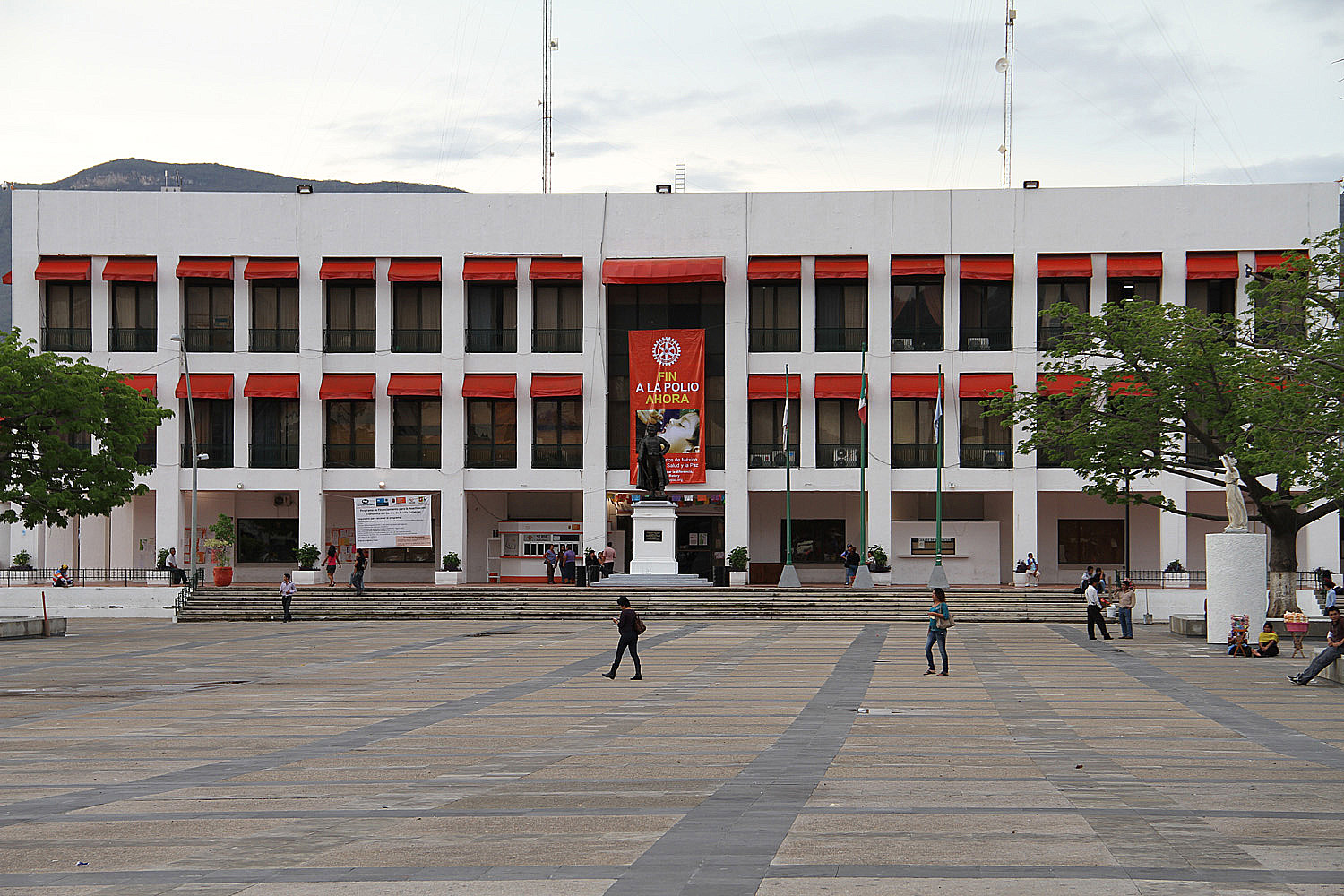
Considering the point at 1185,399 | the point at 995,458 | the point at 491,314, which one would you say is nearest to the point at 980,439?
the point at 995,458

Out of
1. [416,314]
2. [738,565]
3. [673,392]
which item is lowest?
[738,565]

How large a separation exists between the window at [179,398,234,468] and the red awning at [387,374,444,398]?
7.21 metres

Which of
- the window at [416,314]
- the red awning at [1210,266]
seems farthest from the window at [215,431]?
the red awning at [1210,266]

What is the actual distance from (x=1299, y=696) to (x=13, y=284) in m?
52.0

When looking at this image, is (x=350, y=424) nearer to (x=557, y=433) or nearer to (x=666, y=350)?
(x=557, y=433)

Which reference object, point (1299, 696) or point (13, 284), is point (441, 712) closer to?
point (1299, 696)

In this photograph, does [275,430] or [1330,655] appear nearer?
[1330,655]

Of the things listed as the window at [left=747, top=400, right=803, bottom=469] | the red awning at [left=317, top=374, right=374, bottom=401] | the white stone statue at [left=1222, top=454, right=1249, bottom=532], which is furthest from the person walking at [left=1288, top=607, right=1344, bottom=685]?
the red awning at [left=317, top=374, right=374, bottom=401]

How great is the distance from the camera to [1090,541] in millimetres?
59094

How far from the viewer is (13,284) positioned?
5731 cm

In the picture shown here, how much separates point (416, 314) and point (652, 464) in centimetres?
1430

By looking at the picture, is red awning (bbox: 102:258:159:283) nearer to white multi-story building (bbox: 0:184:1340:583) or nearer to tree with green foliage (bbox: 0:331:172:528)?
white multi-story building (bbox: 0:184:1340:583)

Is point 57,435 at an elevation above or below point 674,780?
above

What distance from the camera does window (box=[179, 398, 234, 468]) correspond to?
58.7 meters
